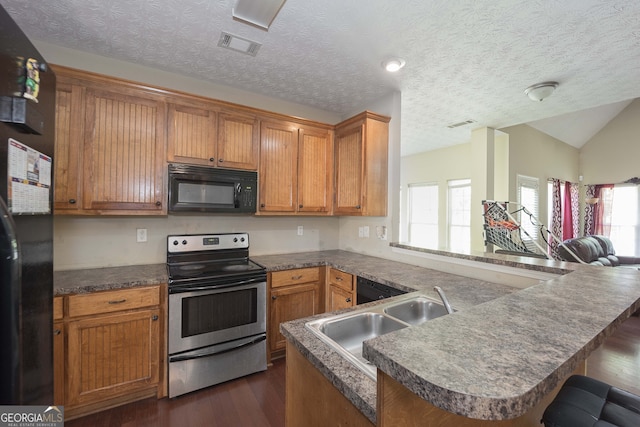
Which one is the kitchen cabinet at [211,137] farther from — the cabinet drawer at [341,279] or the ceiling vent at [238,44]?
the cabinet drawer at [341,279]

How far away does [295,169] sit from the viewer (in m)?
2.86

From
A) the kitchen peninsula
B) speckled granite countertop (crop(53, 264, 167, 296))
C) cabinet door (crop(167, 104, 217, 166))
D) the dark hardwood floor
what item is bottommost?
the dark hardwood floor

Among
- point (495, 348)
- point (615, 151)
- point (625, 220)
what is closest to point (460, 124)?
point (495, 348)

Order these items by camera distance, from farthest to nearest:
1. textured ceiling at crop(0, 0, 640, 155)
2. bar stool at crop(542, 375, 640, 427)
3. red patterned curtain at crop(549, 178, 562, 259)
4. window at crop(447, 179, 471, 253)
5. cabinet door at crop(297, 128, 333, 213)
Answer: red patterned curtain at crop(549, 178, 562, 259)
window at crop(447, 179, 471, 253)
cabinet door at crop(297, 128, 333, 213)
textured ceiling at crop(0, 0, 640, 155)
bar stool at crop(542, 375, 640, 427)

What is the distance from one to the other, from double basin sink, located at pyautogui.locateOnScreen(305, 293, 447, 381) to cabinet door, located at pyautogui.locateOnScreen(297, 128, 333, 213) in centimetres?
164

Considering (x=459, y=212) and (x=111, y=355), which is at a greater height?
(x=459, y=212)

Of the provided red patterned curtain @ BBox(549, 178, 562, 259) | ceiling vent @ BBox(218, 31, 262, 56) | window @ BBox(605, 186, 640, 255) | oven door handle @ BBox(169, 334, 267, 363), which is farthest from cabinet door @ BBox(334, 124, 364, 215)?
window @ BBox(605, 186, 640, 255)

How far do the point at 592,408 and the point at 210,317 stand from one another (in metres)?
2.12

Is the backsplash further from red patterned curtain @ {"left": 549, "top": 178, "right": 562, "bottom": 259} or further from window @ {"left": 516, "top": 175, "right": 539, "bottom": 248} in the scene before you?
red patterned curtain @ {"left": 549, "top": 178, "right": 562, "bottom": 259}

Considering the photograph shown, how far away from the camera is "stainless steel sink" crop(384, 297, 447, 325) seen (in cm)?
148

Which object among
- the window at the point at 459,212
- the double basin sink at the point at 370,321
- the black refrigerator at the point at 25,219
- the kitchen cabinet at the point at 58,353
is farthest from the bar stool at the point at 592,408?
the window at the point at 459,212

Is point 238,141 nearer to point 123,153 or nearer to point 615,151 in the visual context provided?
point 123,153

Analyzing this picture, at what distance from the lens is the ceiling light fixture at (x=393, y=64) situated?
2.15 meters

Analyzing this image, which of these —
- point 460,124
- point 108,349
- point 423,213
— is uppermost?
point 460,124
